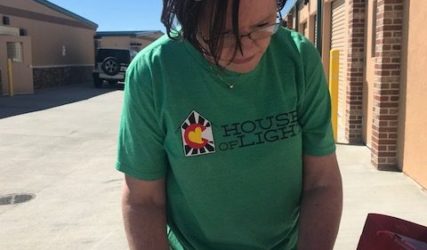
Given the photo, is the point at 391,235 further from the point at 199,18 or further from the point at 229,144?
the point at 199,18

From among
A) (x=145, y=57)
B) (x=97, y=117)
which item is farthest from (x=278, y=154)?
(x=97, y=117)

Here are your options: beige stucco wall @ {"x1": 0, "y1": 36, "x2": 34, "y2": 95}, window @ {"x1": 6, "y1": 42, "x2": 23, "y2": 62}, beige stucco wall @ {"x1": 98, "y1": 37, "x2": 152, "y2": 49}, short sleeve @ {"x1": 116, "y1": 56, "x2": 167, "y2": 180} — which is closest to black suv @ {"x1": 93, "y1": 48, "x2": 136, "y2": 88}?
beige stucco wall @ {"x1": 0, "y1": 36, "x2": 34, "y2": 95}

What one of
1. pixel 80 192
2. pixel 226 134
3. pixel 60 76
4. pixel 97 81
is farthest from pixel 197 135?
pixel 60 76

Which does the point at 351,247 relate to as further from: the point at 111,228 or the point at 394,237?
the point at 394,237

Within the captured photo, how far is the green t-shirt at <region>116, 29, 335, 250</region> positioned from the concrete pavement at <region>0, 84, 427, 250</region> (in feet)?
10.9

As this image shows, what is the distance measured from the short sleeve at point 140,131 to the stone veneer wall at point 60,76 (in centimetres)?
2724

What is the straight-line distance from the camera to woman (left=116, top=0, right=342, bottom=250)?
154 cm

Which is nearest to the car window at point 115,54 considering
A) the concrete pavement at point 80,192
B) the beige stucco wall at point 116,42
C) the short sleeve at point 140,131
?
the beige stucco wall at point 116,42

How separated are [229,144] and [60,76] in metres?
31.0

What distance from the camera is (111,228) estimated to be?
5.64 meters

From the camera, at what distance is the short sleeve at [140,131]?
1563 mm

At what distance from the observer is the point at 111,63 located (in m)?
30.4

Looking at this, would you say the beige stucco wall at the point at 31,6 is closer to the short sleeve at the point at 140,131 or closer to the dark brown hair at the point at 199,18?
the short sleeve at the point at 140,131

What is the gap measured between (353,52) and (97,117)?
8503mm
